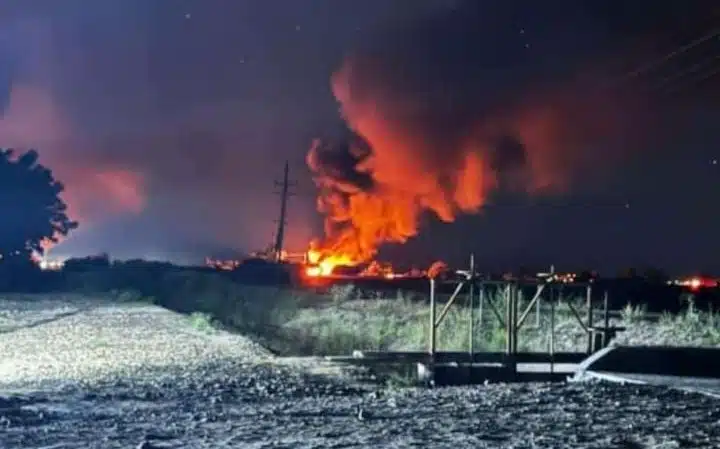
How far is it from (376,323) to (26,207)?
55.3 meters

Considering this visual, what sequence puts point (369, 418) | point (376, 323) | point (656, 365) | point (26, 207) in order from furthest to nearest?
point (26, 207), point (376, 323), point (656, 365), point (369, 418)

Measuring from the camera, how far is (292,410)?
15516 mm

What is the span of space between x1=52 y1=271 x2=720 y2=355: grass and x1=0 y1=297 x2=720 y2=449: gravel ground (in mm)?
8417

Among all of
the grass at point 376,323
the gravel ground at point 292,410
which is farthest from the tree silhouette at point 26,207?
the gravel ground at point 292,410

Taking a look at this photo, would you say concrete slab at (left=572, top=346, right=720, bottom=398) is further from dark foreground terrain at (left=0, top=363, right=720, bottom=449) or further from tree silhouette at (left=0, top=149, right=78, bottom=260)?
tree silhouette at (left=0, top=149, right=78, bottom=260)

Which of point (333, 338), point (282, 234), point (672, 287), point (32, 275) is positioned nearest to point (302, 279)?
point (282, 234)

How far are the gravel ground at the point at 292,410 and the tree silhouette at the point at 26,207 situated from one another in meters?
63.9

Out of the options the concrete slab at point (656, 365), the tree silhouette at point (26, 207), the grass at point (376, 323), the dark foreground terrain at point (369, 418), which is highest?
the tree silhouette at point (26, 207)

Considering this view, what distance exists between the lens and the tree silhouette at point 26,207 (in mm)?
88188

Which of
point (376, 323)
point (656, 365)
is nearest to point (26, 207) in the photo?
point (376, 323)

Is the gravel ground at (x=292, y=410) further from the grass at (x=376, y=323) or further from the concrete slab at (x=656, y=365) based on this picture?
the grass at (x=376, y=323)

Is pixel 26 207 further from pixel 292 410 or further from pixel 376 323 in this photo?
pixel 292 410

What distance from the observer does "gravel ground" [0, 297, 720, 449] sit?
1226 cm

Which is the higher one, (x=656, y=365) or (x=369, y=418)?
(x=656, y=365)
